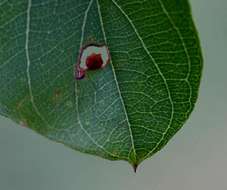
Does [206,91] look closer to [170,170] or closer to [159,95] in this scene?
[170,170]

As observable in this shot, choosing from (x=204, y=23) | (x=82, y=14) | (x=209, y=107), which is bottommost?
(x=209, y=107)

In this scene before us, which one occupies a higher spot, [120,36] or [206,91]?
[120,36]

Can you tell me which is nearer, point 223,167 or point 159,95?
point 159,95

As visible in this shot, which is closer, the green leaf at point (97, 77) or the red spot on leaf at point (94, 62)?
the green leaf at point (97, 77)

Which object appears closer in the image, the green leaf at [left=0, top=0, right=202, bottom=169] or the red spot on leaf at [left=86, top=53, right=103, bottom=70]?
the green leaf at [left=0, top=0, right=202, bottom=169]

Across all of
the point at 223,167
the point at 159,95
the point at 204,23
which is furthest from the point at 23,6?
the point at 223,167
